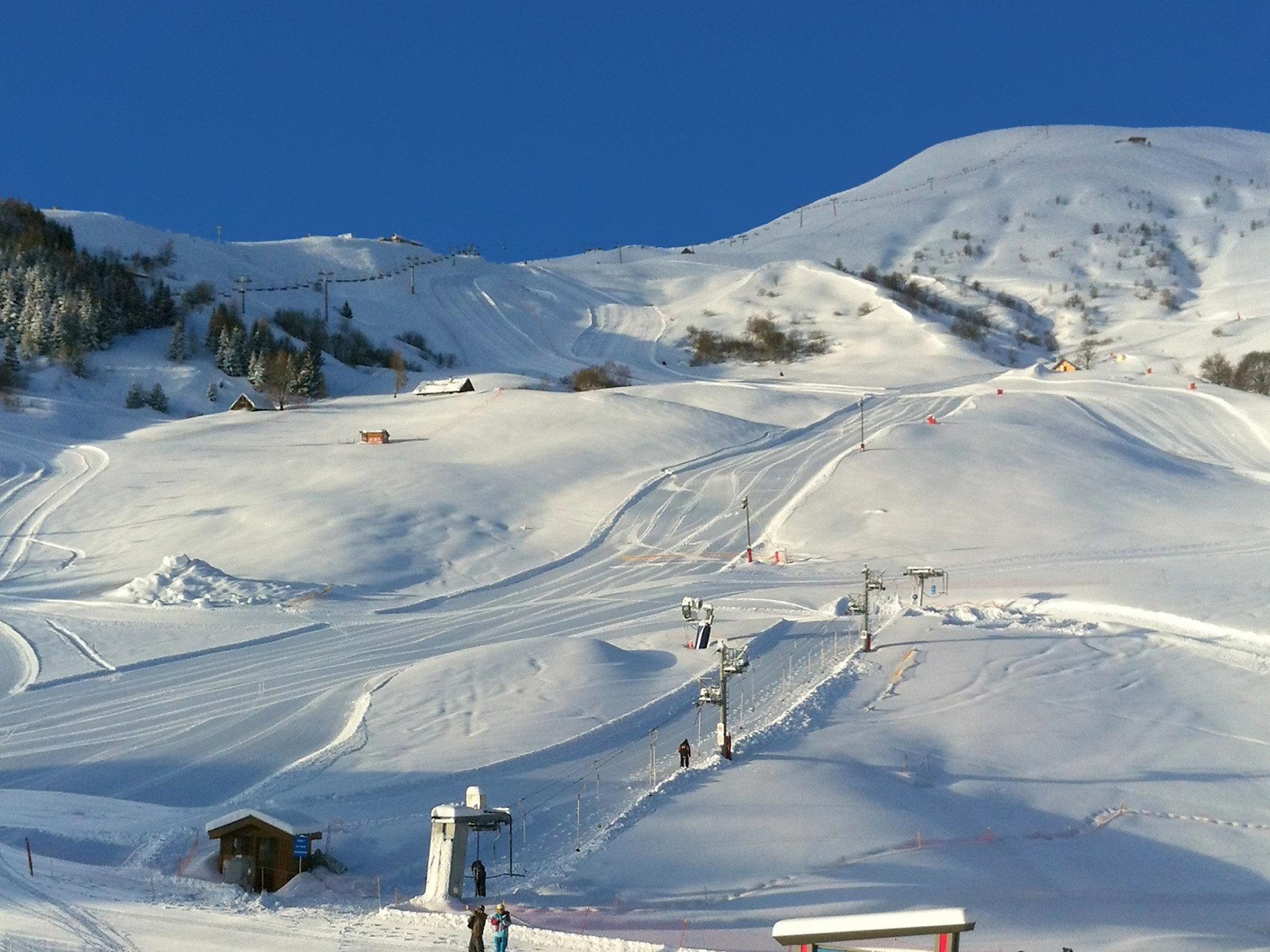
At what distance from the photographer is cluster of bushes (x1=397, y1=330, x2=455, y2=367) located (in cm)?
8088

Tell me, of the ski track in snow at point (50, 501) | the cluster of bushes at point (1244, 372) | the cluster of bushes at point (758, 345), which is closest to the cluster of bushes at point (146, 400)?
the ski track in snow at point (50, 501)

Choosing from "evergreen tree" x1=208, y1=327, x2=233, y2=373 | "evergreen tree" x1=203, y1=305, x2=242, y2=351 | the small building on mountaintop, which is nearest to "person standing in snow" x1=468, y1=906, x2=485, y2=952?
the small building on mountaintop

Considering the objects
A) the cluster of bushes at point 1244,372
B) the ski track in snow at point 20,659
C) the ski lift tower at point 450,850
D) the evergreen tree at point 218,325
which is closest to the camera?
the ski lift tower at point 450,850

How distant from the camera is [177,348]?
67.9 metres

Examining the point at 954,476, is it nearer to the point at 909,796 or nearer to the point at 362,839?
the point at 909,796

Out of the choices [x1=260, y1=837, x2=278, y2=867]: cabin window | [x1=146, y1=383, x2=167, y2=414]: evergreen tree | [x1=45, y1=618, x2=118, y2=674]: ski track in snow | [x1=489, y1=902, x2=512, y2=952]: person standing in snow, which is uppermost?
[x1=146, y1=383, x2=167, y2=414]: evergreen tree

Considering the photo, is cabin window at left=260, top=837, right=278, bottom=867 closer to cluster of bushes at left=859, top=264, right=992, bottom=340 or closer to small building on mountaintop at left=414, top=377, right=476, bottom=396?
small building on mountaintop at left=414, top=377, right=476, bottom=396

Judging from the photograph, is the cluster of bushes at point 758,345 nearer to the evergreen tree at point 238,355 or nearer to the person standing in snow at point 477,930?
the evergreen tree at point 238,355

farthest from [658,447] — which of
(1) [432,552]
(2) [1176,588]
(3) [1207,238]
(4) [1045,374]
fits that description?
(3) [1207,238]

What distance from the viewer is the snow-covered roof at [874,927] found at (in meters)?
7.54

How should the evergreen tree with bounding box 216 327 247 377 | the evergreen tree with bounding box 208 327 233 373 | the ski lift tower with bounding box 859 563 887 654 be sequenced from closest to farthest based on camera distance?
1. the ski lift tower with bounding box 859 563 887 654
2. the evergreen tree with bounding box 216 327 247 377
3. the evergreen tree with bounding box 208 327 233 373

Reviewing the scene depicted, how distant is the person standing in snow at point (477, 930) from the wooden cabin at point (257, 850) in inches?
198

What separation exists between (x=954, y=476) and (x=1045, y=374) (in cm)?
2709

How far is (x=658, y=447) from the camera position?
52.4 meters
